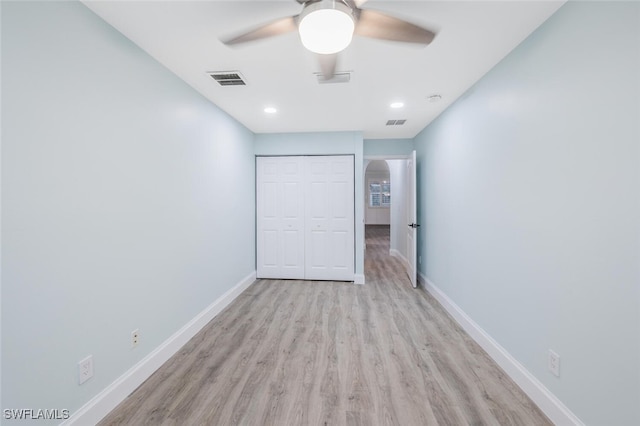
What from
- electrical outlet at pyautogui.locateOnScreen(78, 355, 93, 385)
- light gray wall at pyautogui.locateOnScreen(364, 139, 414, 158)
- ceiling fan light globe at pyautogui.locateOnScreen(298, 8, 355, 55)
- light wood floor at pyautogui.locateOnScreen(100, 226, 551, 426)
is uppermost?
light gray wall at pyautogui.locateOnScreen(364, 139, 414, 158)

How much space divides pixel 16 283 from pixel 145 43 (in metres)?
1.70

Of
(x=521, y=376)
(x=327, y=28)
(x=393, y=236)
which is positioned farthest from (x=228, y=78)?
(x=393, y=236)

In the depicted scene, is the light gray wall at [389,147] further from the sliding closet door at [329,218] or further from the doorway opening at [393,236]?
the sliding closet door at [329,218]

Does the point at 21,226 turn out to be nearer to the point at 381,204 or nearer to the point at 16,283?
the point at 16,283

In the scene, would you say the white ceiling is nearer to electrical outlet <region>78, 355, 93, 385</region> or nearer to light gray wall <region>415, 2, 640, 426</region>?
light gray wall <region>415, 2, 640, 426</region>

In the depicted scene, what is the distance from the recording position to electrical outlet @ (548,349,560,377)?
158cm

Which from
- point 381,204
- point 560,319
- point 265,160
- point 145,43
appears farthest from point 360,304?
point 381,204

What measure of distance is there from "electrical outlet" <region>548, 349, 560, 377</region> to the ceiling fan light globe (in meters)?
2.19

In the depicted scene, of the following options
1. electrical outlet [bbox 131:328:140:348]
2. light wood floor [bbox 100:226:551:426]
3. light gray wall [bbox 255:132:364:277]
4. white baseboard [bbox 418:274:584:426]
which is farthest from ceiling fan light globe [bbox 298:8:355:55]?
light gray wall [bbox 255:132:364:277]

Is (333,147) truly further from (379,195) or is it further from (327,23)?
(379,195)

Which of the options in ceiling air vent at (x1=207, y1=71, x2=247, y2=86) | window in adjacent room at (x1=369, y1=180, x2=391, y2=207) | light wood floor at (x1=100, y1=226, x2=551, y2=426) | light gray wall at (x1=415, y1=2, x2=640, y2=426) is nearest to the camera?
light gray wall at (x1=415, y1=2, x2=640, y2=426)

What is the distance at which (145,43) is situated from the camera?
1.90 metres

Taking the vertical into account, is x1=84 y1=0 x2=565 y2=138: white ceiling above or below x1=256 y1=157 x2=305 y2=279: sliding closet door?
above

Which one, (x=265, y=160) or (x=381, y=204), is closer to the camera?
(x=265, y=160)
